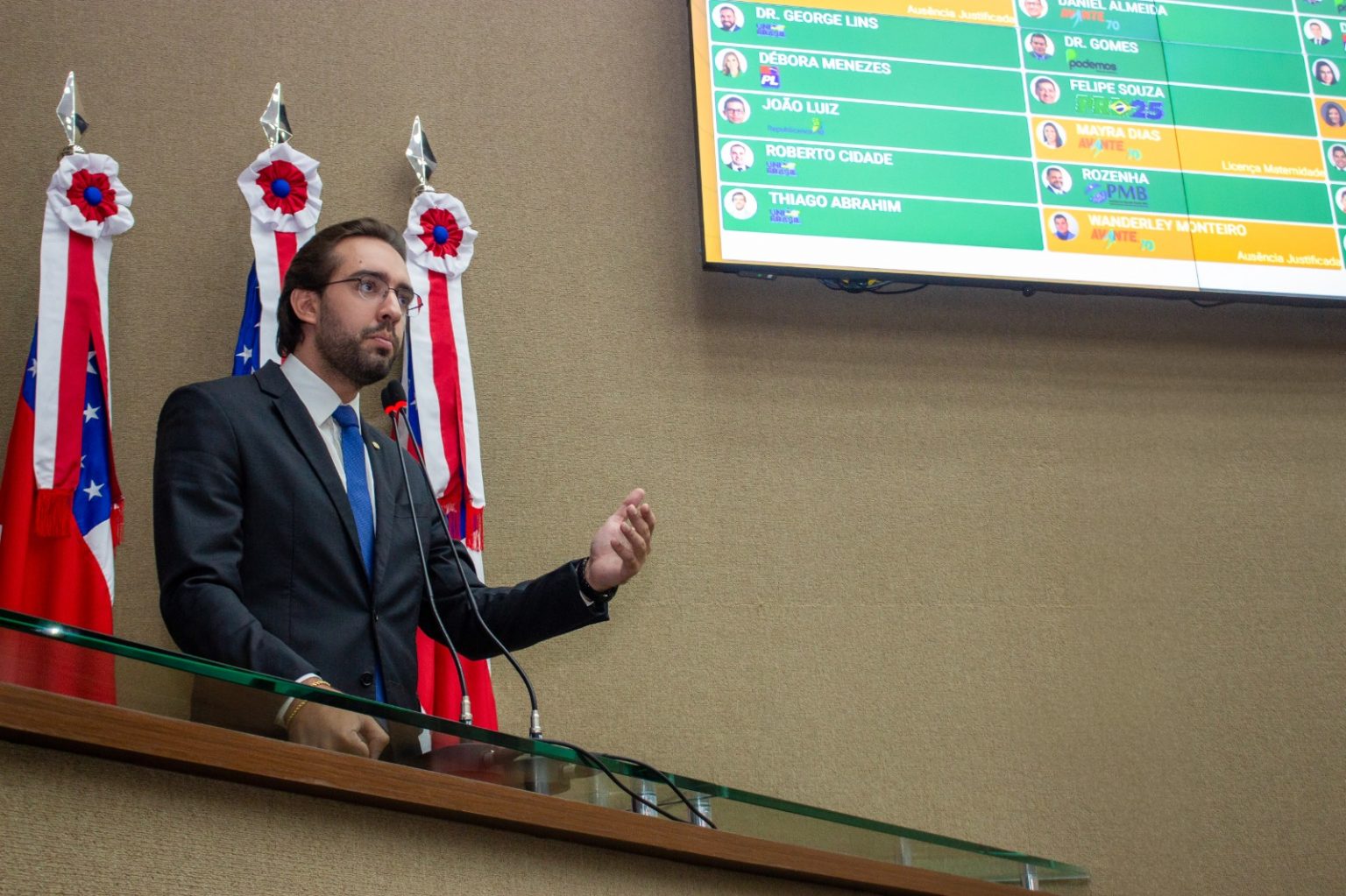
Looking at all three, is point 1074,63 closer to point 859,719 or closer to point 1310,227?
point 1310,227

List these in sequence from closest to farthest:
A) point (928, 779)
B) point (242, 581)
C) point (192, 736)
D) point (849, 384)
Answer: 1. point (192, 736)
2. point (242, 581)
3. point (928, 779)
4. point (849, 384)

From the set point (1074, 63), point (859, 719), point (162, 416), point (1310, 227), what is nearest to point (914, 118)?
point (1074, 63)

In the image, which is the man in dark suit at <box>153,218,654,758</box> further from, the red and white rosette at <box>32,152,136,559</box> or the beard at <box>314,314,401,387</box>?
the red and white rosette at <box>32,152,136,559</box>

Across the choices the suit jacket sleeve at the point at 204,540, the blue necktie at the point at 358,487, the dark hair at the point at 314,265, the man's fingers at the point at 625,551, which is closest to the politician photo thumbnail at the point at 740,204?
the dark hair at the point at 314,265

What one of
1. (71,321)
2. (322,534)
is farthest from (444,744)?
(71,321)

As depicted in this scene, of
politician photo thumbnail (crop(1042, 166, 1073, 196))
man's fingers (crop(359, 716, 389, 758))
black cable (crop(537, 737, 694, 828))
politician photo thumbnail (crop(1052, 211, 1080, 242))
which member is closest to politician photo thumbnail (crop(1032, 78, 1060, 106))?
politician photo thumbnail (crop(1042, 166, 1073, 196))

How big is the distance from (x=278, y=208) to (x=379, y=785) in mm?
2122

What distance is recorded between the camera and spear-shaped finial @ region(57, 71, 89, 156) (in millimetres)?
2893

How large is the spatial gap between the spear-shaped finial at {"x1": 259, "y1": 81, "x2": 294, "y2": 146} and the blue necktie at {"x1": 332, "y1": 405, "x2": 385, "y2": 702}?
1.06m

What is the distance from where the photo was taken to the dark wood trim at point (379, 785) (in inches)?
36.4

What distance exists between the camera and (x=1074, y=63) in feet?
11.8

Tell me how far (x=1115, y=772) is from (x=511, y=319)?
1.91 meters

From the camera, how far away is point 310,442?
2121 mm

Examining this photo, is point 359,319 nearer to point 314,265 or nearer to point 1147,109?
point 314,265
